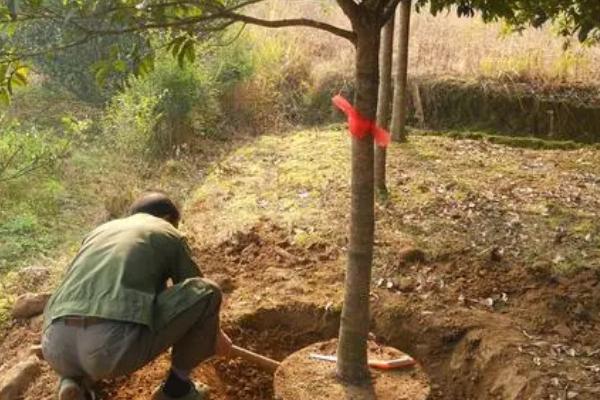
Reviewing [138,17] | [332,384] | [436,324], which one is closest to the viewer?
[138,17]

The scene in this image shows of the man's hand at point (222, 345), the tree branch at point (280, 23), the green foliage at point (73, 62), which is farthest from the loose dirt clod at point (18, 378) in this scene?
the green foliage at point (73, 62)

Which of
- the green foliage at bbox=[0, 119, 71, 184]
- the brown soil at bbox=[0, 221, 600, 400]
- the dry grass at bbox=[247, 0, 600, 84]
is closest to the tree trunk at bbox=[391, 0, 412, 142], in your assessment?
the dry grass at bbox=[247, 0, 600, 84]

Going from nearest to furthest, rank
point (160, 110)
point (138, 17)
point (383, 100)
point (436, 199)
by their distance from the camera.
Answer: point (138, 17) → point (436, 199) → point (383, 100) → point (160, 110)

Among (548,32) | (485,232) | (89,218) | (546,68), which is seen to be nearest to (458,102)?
(546,68)

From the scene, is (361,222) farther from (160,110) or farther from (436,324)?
(160,110)

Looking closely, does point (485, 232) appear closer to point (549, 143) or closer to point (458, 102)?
point (549, 143)

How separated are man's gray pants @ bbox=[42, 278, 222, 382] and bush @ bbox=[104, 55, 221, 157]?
13.1 ft

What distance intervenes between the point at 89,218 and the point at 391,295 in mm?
2991

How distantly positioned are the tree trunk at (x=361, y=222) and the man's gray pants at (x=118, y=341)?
59 centimetres

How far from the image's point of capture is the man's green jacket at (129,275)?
2.60 m

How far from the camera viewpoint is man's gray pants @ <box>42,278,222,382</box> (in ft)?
8.52

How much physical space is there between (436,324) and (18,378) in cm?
209

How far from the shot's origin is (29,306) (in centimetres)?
383

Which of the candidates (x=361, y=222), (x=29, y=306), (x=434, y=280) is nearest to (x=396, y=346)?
(x=434, y=280)
